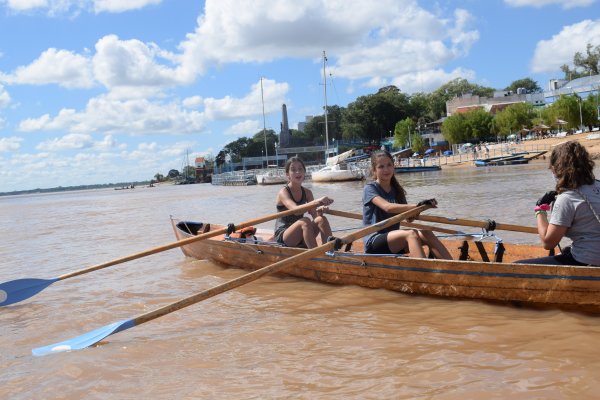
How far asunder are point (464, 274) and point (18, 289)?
245 inches

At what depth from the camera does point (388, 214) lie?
23.1 feet

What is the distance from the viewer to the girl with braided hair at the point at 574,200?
4.89 m

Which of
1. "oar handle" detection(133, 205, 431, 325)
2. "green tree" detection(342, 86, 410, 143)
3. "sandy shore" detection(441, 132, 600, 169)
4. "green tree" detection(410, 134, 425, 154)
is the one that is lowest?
"oar handle" detection(133, 205, 431, 325)

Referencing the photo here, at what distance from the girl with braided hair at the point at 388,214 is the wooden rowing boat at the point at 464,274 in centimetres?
16

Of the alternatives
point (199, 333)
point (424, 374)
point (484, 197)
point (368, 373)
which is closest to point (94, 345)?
point (199, 333)

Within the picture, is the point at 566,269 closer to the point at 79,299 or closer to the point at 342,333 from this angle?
the point at 342,333

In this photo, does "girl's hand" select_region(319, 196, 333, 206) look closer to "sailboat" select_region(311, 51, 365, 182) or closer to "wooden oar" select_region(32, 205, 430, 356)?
"wooden oar" select_region(32, 205, 430, 356)

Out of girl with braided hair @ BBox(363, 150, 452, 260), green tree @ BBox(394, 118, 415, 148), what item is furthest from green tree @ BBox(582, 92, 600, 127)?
girl with braided hair @ BBox(363, 150, 452, 260)

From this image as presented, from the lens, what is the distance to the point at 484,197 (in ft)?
66.6

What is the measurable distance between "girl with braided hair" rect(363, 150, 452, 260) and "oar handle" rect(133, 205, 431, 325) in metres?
0.22

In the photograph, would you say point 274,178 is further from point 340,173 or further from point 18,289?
point 18,289

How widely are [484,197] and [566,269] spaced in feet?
51.3

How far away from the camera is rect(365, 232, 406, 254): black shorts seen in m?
6.89

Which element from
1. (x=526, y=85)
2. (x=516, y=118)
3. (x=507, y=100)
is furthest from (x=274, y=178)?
(x=526, y=85)
